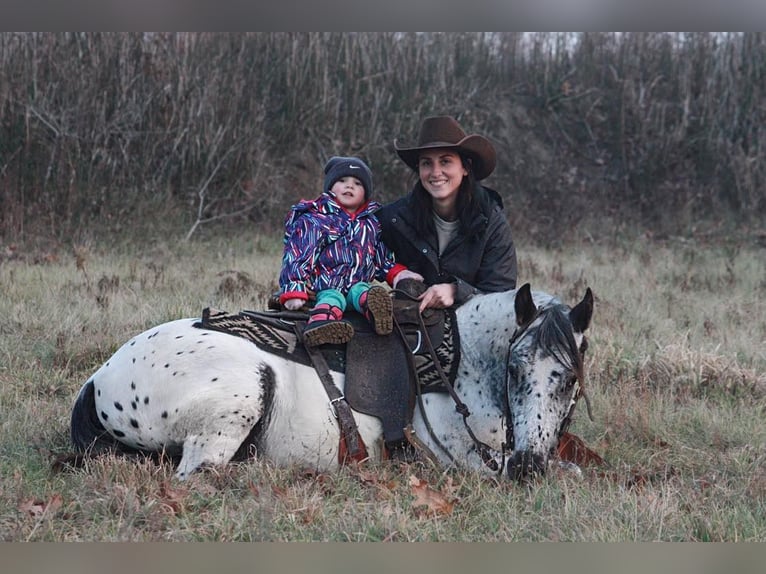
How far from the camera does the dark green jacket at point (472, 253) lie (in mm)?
5215

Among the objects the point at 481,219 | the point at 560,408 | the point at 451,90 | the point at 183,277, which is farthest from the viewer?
the point at 451,90

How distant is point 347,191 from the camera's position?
5.17 m

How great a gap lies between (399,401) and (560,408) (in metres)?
0.91

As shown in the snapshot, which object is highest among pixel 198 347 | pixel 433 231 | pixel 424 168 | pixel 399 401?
pixel 424 168

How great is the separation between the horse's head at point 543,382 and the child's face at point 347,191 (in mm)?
1452

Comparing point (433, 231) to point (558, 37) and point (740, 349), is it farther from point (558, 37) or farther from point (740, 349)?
point (558, 37)

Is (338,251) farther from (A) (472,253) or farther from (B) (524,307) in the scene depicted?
(B) (524,307)

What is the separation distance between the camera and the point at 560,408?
411 cm

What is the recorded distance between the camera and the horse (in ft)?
13.5

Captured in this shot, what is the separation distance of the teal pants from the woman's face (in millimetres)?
779

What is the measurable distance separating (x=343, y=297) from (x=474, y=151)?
1.24 meters

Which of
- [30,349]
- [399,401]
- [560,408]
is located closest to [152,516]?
[399,401]

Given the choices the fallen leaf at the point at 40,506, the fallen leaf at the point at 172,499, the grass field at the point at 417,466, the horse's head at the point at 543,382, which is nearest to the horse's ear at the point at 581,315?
the horse's head at the point at 543,382

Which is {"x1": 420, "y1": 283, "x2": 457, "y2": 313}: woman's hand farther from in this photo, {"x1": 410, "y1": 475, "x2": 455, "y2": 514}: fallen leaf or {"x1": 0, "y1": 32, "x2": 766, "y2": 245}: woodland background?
{"x1": 0, "y1": 32, "x2": 766, "y2": 245}: woodland background
